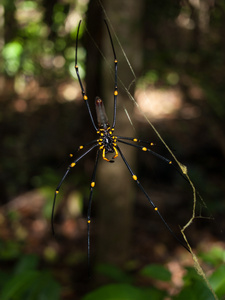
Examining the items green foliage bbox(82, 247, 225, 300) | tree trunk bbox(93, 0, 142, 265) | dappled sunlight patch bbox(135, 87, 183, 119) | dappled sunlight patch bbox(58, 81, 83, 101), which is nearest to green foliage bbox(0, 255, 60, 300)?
green foliage bbox(82, 247, 225, 300)

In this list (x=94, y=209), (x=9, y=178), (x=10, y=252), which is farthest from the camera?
(x=9, y=178)

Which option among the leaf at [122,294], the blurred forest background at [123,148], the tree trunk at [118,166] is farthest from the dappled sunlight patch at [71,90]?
the leaf at [122,294]

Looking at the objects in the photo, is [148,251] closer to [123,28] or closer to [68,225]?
[68,225]

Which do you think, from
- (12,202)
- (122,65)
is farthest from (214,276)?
(12,202)

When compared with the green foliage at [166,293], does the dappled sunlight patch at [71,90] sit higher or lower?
higher

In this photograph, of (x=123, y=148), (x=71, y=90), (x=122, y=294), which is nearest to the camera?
(x=122, y=294)

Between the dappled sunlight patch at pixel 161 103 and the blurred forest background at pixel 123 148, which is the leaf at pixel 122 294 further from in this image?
the dappled sunlight patch at pixel 161 103

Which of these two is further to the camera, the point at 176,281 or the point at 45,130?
the point at 45,130

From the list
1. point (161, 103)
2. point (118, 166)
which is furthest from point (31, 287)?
point (161, 103)

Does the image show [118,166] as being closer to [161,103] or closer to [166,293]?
[166,293]
